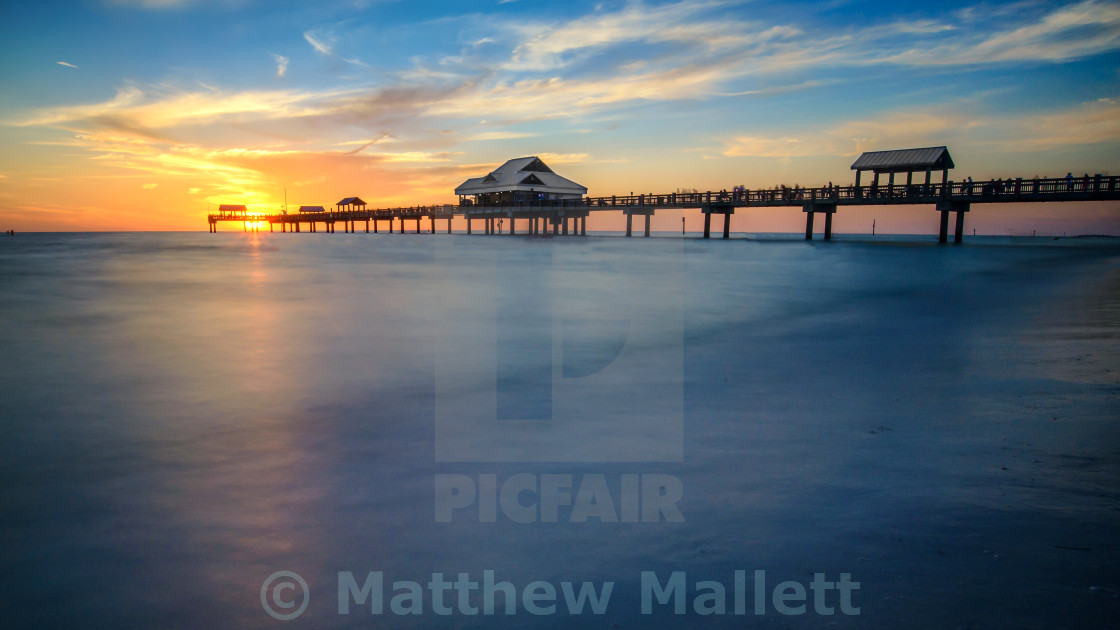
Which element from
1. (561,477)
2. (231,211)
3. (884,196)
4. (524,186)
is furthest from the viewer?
(231,211)

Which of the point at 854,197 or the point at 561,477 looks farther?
the point at 854,197

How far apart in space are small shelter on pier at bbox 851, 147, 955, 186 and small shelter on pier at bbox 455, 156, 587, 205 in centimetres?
3523

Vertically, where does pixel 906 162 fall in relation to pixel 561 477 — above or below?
above

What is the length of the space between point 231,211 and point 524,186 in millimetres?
92683

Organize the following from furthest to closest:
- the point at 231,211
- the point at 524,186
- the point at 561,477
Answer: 1. the point at 231,211
2. the point at 524,186
3. the point at 561,477

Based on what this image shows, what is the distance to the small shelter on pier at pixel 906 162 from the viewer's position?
136ft

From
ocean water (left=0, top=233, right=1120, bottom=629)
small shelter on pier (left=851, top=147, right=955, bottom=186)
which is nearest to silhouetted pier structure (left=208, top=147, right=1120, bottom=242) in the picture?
small shelter on pier (left=851, top=147, right=955, bottom=186)

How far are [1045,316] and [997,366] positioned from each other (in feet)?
19.3

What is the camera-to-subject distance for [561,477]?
3906 millimetres

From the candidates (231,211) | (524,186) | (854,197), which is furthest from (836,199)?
(231,211)

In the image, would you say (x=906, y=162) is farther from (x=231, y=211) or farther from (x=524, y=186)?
(x=231, y=211)

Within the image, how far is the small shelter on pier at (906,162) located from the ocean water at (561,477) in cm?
3859

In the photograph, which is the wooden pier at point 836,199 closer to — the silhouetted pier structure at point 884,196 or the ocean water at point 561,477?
the silhouetted pier structure at point 884,196

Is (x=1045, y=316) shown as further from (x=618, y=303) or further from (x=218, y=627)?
(x=218, y=627)
